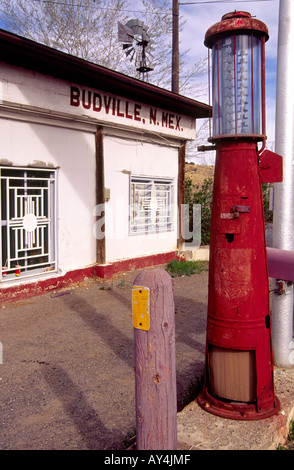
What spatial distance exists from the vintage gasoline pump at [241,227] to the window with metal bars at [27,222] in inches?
183

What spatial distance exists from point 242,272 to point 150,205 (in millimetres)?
7206

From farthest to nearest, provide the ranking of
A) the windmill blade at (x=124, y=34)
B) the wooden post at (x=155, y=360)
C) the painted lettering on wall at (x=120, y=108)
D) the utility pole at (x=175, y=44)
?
the utility pole at (x=175, y=44) → the windmill blade at (x=124, y=34) → the painted lettering on wall at (x=120, y=108) → the wooden post at (x=155, y=360)

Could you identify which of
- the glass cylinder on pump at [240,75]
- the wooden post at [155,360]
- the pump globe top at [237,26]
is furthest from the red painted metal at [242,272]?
the wooden post at [155,360]

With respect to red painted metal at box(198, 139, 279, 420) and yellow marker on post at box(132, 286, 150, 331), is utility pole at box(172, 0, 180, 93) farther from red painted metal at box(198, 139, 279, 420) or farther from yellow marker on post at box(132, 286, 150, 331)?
yellow marker on post at box(132, 286, 150, 331)

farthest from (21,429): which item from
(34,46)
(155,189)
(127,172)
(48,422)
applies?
(155,189)

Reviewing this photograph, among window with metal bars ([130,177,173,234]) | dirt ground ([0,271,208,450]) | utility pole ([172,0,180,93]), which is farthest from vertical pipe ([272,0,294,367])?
utility pole ([172,0,180,93])

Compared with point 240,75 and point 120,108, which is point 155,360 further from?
point 120,108

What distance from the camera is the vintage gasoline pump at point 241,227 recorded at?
2.86 m

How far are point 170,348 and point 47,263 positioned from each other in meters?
5.69

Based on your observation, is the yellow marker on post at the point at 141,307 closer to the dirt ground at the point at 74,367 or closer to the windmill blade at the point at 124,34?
the dirt ground at the point at 74,367

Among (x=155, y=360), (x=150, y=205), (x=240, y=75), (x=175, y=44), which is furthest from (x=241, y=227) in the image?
(x=175, y=44)

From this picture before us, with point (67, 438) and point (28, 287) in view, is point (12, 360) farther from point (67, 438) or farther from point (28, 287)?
point (28, 287)

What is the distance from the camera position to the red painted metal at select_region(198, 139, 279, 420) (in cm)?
286

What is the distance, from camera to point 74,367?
14.4 feet
